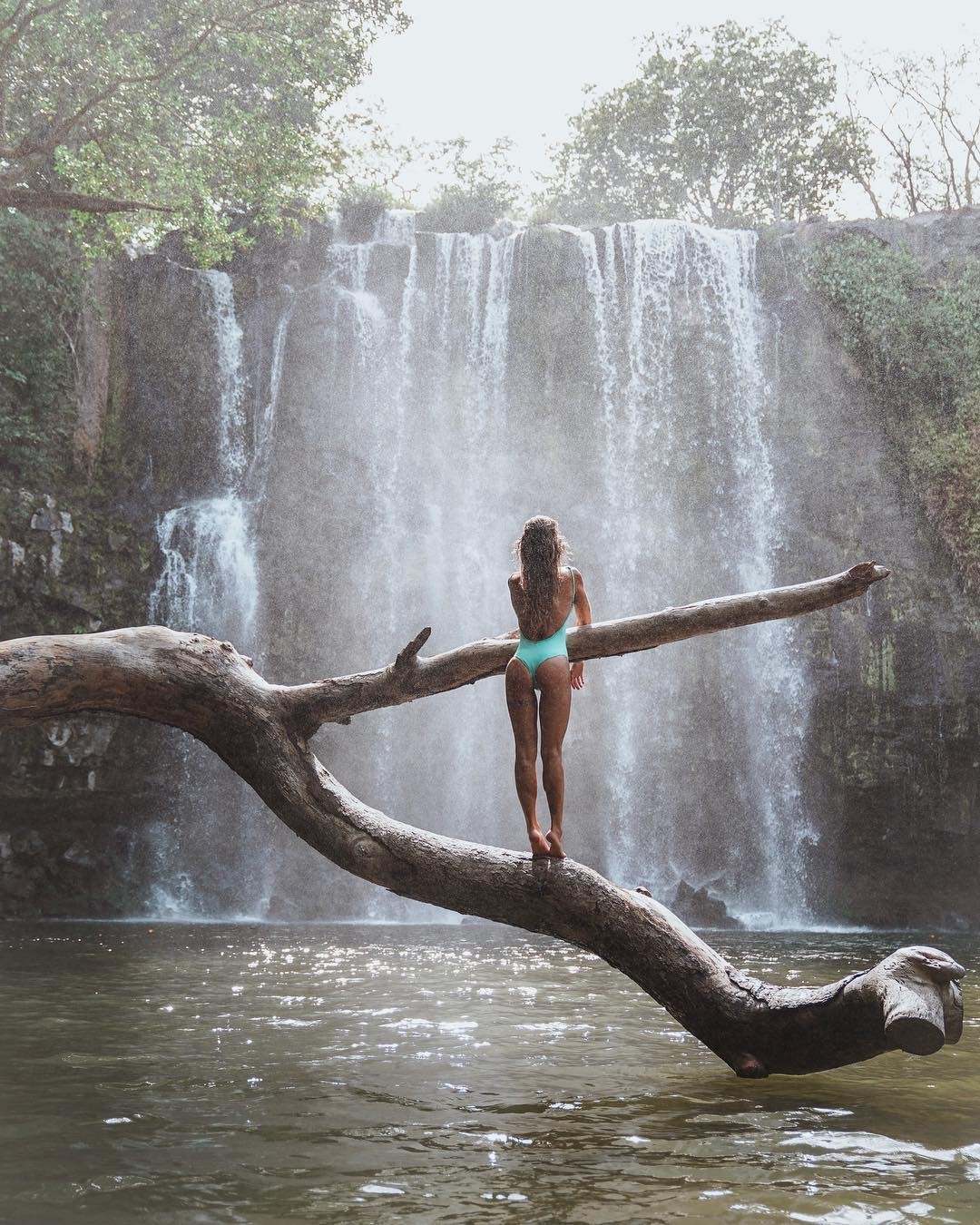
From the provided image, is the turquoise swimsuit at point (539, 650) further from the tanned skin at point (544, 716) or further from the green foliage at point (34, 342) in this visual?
the green foliage at point (34, 342)

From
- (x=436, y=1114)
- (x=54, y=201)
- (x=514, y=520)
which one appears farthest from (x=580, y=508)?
(x=436, y=1114)

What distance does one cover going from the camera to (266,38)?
51.3 ft

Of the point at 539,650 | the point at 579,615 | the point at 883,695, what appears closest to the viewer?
the point at 539,650

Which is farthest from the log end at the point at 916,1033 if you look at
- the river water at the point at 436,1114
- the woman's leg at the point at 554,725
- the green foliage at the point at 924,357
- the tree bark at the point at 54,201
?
the green foliage at the point at 924,357

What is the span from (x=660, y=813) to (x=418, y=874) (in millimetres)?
14563

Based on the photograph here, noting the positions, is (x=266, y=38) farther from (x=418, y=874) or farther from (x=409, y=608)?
(x=418, y=874)

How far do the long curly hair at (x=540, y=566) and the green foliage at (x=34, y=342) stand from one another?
1442 centimetres

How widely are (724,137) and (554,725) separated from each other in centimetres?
3223

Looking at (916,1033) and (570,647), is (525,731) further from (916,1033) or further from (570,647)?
(916,1033)

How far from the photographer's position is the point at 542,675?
17.3ft

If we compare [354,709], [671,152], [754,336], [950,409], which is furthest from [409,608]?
[671,152]

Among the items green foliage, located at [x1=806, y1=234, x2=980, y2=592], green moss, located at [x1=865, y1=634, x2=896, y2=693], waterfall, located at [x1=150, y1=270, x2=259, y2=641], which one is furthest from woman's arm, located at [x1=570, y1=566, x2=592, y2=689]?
green foliage, located at [x1=806, y1=234, x2=980, y2=592]

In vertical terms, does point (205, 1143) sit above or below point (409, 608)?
below

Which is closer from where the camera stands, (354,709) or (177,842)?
(354,709)
